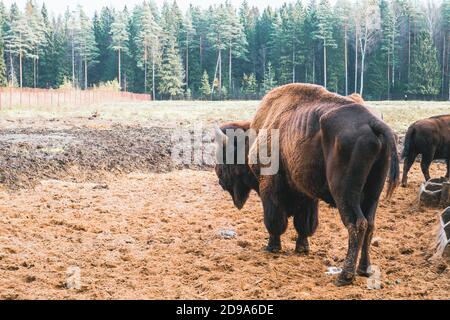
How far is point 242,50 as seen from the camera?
2613 inches

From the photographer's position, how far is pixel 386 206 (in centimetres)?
913

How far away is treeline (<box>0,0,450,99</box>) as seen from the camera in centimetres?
5366

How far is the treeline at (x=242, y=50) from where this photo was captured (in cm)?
5366

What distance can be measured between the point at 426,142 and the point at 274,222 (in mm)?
6353

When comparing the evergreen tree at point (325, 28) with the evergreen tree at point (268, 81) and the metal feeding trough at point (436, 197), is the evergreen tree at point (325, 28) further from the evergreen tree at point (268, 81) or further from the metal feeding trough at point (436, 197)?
the metal feeding trough at point (436, 197)

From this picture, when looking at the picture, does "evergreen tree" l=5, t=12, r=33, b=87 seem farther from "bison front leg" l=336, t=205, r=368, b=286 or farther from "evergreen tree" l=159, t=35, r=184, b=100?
"bison front leg" l=336, t=205, r=368, b=286

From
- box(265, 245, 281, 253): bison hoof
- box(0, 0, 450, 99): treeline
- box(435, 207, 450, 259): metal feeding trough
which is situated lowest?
box(265, 245, 281, 253): bison hoof

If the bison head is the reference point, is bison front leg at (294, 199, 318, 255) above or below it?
below

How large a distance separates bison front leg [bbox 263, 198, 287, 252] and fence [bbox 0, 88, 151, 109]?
33.5m

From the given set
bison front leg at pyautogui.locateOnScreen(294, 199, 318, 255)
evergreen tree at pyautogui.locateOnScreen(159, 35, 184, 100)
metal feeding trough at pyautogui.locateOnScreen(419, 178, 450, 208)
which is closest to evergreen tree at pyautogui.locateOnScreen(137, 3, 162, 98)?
evergreen tree at pyautogui.locateOnScreen(159, 35, 184, 100)

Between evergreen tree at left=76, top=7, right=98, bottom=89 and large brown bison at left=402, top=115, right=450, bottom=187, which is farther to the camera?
evergreen tree at left=76, top=7, right=98, bottom=89

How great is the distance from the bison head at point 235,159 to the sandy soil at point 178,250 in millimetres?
738

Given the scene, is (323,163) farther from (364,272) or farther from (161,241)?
(161,241)

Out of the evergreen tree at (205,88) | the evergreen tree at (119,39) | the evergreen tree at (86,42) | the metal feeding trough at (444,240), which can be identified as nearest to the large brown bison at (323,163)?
the metal feeding trough at (444,240)
